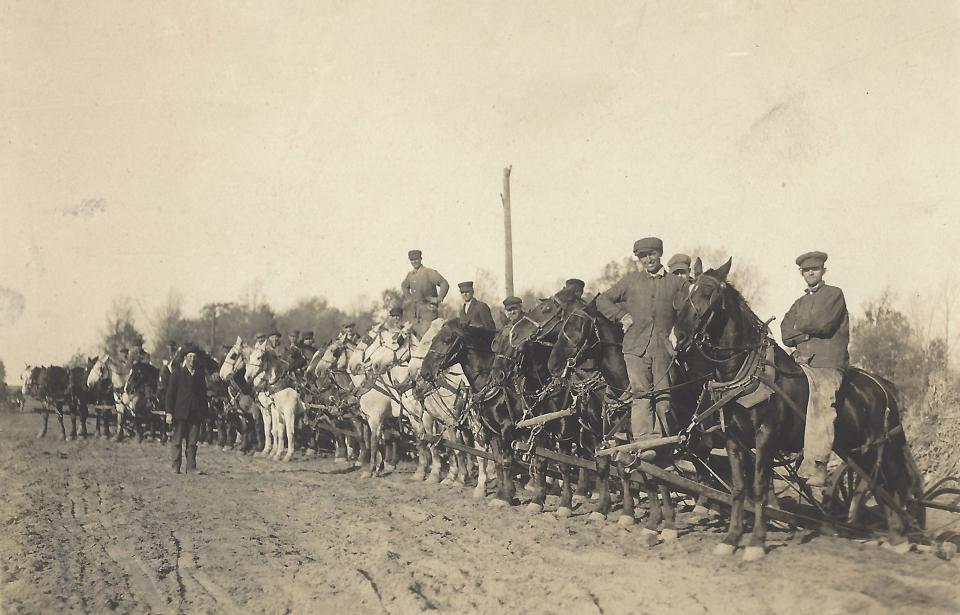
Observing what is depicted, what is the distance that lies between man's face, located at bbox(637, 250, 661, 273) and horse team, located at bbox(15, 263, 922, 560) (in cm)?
102

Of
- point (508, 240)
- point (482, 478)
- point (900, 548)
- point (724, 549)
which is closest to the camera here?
point (900, 548)

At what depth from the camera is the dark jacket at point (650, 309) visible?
28.2 ft

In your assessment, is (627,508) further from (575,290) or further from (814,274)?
(814,274)

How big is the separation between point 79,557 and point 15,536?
1685 millimetres

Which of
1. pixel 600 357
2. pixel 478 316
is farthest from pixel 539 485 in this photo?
pixel 478 316

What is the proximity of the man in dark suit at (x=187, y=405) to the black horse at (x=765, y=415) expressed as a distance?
429 inches

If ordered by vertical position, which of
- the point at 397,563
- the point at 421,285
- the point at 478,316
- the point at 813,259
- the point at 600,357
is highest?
the point at 421,285

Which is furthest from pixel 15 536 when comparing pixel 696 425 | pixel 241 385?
pixel 241 385

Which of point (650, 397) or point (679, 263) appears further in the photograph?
point (679, 263)

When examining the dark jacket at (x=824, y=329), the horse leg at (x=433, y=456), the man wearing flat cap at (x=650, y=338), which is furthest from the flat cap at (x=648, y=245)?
the horse leg at (x=433, y=456)

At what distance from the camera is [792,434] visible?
25.2 feet

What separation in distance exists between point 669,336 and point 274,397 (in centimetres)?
1154

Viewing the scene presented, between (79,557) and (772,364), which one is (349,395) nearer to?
(79,557)

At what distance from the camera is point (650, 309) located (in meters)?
8.63
